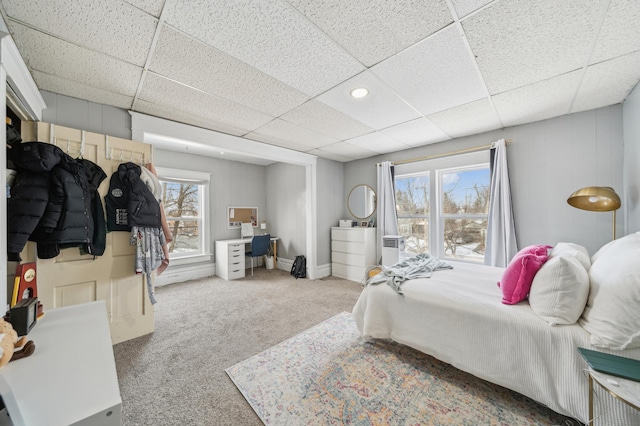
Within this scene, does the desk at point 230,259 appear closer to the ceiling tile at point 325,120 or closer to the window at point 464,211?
the ceiling tile at point 325,120

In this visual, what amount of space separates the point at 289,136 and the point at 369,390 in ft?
10.0

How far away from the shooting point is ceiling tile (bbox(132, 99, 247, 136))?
8.16 feet

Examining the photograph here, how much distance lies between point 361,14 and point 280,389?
2449mm

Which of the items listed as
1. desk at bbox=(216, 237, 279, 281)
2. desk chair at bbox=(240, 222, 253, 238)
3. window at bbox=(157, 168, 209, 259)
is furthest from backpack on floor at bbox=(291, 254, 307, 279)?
window at bbox=(157, 168, 209, 259)

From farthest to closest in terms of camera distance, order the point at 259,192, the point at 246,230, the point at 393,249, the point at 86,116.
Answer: the point at 259,192, the point at 246,230, the point at 393,249, the point at 86,116

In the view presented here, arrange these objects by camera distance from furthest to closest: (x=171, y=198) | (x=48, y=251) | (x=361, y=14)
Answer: (x=171, y=198) < (x=48, y=251) < (x=361, y=14)

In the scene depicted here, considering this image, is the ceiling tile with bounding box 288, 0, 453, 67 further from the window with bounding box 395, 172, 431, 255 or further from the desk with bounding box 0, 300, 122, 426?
the window with bounding box 395, 172, 431, 255

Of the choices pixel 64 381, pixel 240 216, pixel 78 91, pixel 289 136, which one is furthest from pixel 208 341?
pixel 240 216

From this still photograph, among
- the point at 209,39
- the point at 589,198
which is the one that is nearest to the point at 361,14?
the point at 209,39

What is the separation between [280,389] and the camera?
1.70 meters

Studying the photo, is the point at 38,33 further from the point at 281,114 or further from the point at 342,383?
the point at 342,383

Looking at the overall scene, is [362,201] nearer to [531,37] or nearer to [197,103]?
[197,103]

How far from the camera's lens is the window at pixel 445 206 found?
11.5ft

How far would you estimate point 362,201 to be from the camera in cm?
478
